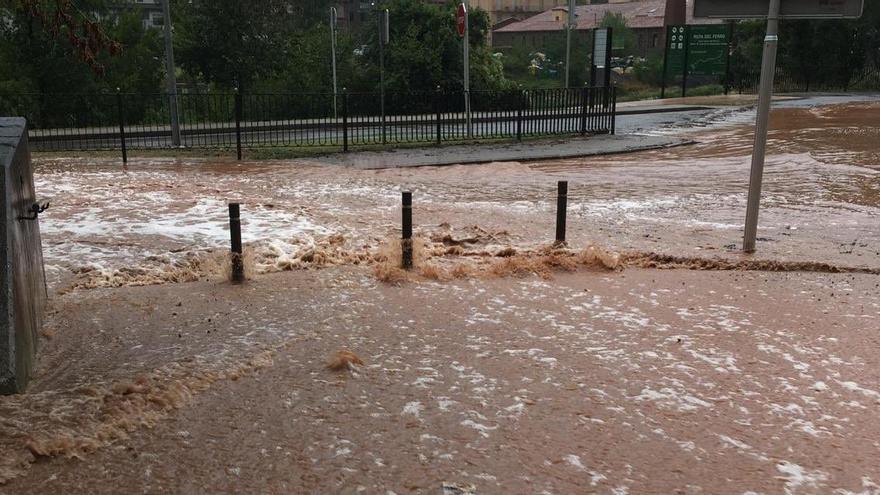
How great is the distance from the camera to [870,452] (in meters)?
4.27

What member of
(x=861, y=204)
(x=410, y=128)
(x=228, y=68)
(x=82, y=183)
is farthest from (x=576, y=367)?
(x=228, y=68)

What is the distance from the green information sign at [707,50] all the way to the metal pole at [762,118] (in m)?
34.5

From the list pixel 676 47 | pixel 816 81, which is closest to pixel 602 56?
pixel 676 47

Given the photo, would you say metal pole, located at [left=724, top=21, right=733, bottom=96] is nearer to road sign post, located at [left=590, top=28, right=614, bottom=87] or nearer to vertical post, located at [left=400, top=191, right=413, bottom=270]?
road sign post, located at [left=590, top=28, right=614, bottom=87]

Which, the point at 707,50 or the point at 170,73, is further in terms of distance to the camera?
the point at 707,50

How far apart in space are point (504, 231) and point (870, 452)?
19.4ft

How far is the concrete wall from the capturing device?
4.46 meters

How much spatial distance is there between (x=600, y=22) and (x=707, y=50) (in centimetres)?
3301

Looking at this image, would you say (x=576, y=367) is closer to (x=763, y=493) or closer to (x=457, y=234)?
(x=763, y=493)

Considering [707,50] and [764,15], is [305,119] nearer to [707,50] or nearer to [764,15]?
[764,15]

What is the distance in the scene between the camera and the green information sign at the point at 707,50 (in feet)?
132

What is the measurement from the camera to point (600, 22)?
2837 inches

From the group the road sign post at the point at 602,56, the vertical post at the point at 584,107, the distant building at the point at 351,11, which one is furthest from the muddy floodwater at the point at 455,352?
the distant building at the point at 351,11

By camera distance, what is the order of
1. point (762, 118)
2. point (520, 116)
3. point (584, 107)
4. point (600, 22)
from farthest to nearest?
point (600, 22) → point (584, 107) → point (520, 116) → point (762, 118)
